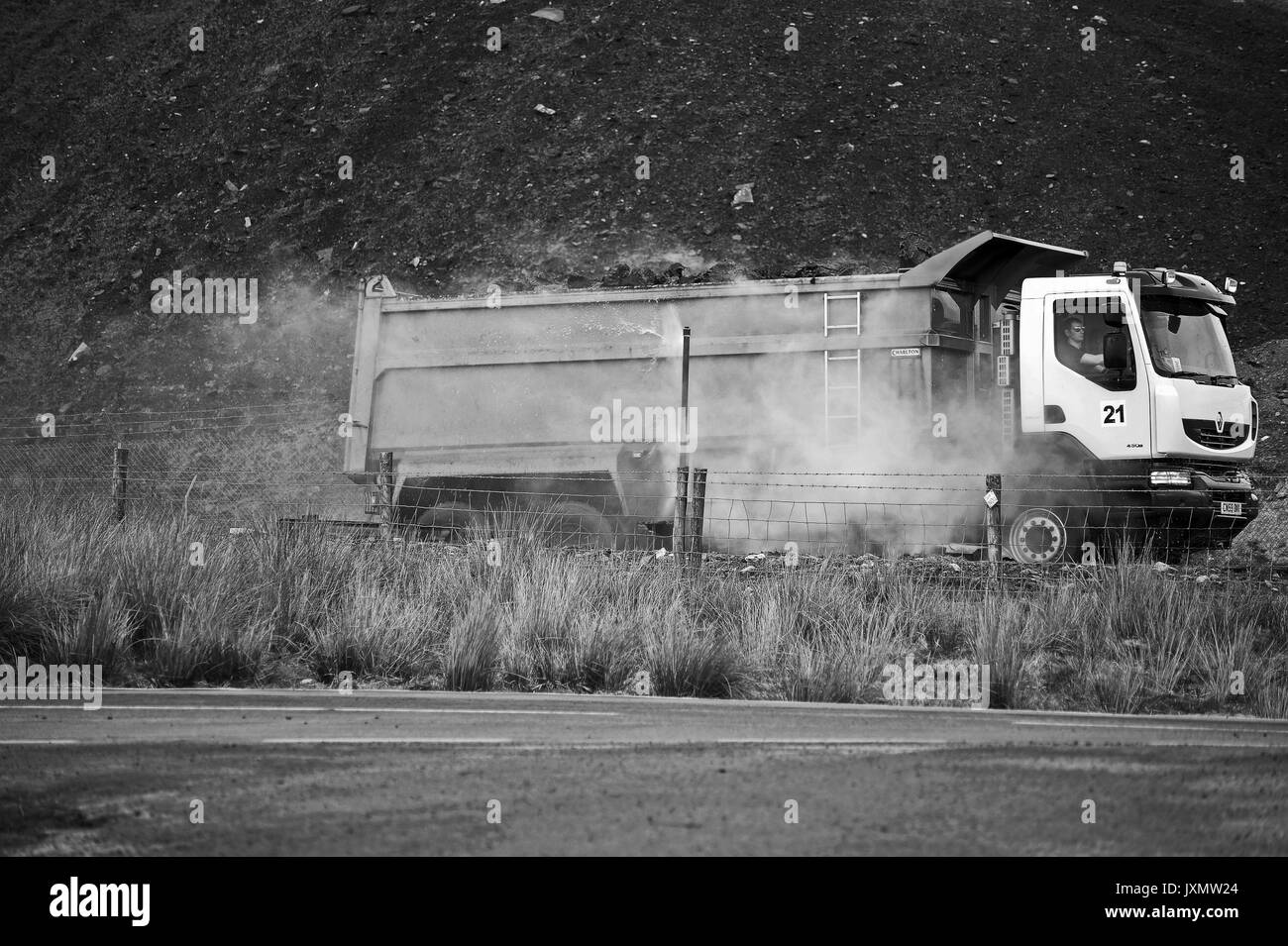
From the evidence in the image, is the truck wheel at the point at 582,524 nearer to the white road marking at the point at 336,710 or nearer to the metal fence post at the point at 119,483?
the metal fence post at the point at 119,483

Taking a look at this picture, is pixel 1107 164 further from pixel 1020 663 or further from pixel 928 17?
pixel 1020 663

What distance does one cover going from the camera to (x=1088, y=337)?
1327 centimetres

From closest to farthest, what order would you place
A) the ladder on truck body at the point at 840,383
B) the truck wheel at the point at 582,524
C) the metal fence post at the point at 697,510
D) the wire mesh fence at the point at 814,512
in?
1. the metal fence post at the point at 697,510
2. the wire mesh fence at the point at 814,512
3. the ladder on truck body at the point at 840,383
4. the truck wheel at the point at 582,524

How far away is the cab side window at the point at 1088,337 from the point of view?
42.7ft

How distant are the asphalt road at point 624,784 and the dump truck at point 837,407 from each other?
626 cm

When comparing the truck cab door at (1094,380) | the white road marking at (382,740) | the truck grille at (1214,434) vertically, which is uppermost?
the truck cab door at (1094,380)

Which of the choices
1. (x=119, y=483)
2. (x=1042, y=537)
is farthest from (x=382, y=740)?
(x=1042, y=537)

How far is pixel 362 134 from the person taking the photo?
33.4m

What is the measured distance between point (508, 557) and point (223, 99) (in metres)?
28.6

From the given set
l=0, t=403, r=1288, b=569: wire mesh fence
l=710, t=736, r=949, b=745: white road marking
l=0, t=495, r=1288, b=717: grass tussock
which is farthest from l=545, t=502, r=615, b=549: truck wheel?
l=710, t=736, r=949, b=745: white road marking

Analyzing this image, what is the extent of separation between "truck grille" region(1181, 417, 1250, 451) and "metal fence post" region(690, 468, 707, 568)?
452 cm

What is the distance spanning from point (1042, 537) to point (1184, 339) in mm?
2209

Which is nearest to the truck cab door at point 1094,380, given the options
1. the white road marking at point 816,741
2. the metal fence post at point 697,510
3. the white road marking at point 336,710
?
the metal fence post at point 697,510

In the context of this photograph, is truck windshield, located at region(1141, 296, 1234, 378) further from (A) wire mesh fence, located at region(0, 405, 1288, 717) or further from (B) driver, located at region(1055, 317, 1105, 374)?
(A) wire mesh fence, located at region(0, 405, 1288, 717)
